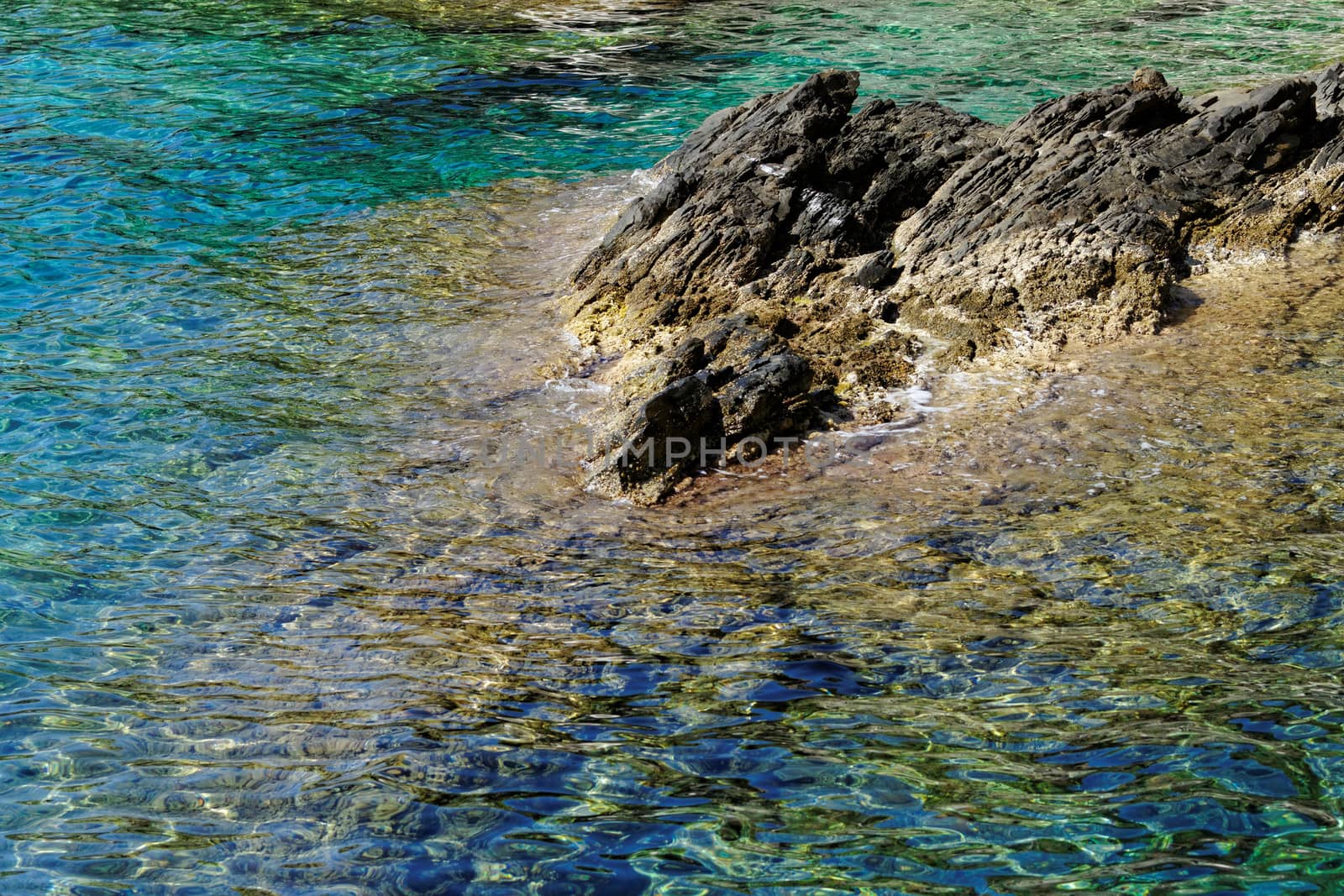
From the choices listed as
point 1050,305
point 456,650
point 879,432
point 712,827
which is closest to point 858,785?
point 712,827

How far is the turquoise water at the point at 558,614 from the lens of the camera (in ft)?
11.8

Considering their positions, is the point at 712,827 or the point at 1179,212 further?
the point at 1179,212

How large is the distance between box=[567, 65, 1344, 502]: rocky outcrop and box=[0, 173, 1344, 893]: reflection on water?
0.57 meters

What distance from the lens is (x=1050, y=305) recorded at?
8.47 meters

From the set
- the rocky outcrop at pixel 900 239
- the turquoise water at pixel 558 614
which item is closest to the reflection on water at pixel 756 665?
the turquoise water at pixel 558 614

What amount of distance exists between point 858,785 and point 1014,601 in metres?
1.70

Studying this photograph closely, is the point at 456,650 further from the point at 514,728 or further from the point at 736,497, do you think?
the point at 736,497

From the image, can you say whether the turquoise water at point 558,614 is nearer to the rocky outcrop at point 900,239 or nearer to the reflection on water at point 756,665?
the reflection on water at point 756,665

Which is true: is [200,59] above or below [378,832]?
above

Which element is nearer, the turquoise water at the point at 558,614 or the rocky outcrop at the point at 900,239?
the turquoise water at the point at 558,614

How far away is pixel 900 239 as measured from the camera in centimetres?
954

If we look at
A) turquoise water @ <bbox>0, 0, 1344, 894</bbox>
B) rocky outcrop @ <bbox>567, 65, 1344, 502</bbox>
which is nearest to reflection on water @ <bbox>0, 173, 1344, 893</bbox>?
turquoise water @ <bbox>0, 0, 1344, 894</bbox>

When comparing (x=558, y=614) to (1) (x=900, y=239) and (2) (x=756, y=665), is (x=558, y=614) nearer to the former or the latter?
(2) (x=756, y=665)

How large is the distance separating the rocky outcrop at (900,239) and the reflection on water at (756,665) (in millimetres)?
570
